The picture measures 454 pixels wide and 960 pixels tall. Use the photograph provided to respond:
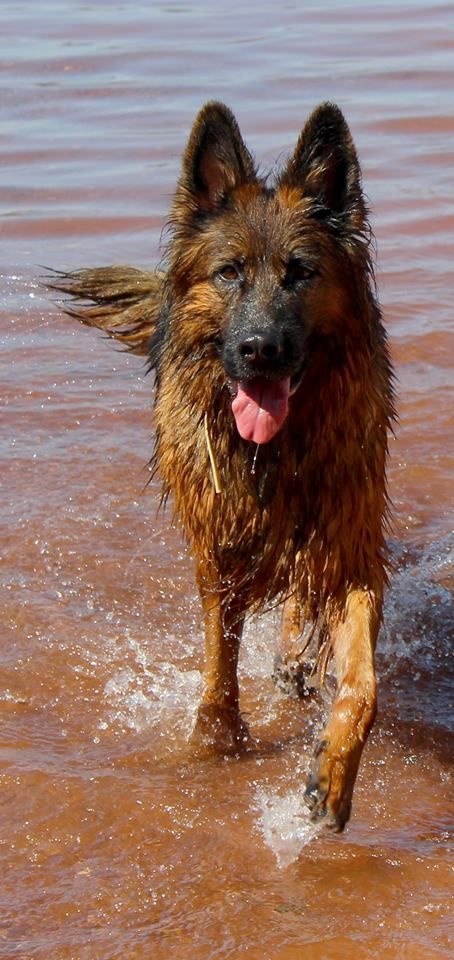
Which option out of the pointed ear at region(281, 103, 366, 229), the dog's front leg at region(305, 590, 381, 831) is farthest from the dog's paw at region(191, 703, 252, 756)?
the pointed ear at region(281, 103, 366, 229)

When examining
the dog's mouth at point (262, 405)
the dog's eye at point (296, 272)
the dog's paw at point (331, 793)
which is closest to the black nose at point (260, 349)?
the dog's mouth at point (262, 405)

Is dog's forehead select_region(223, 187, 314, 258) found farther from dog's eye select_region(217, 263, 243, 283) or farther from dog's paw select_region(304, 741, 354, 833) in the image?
dog's paw select_region(304, 741, 354, 833)

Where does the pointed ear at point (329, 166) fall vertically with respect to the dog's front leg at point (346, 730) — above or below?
above

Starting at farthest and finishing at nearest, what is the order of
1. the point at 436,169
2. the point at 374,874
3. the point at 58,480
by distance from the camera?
the point at 436,169 → the point at 58,480 → the point at 374,874

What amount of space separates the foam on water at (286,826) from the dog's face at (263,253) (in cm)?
126

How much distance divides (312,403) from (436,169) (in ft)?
26.6

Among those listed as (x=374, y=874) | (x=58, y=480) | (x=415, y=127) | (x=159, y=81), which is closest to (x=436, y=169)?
(x=415, y=127)

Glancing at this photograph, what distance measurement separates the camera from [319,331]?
507 cm

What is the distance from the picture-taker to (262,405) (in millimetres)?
5074

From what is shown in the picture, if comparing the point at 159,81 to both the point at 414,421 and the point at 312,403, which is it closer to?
the point at 414,421

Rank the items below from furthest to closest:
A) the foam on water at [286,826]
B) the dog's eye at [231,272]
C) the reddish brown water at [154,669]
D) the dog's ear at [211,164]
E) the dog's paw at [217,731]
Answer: the dog's paw at [217,731] → the dog's ear at [211,164] → the dog's eye at [231,272] → the foam on water at [286,826] → the reddish brown water at [154,669]

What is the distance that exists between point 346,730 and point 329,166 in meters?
1.94

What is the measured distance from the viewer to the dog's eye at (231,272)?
200 inches

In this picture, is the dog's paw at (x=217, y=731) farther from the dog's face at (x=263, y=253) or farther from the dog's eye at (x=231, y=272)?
the dog's eye at (x=231, y=272)
